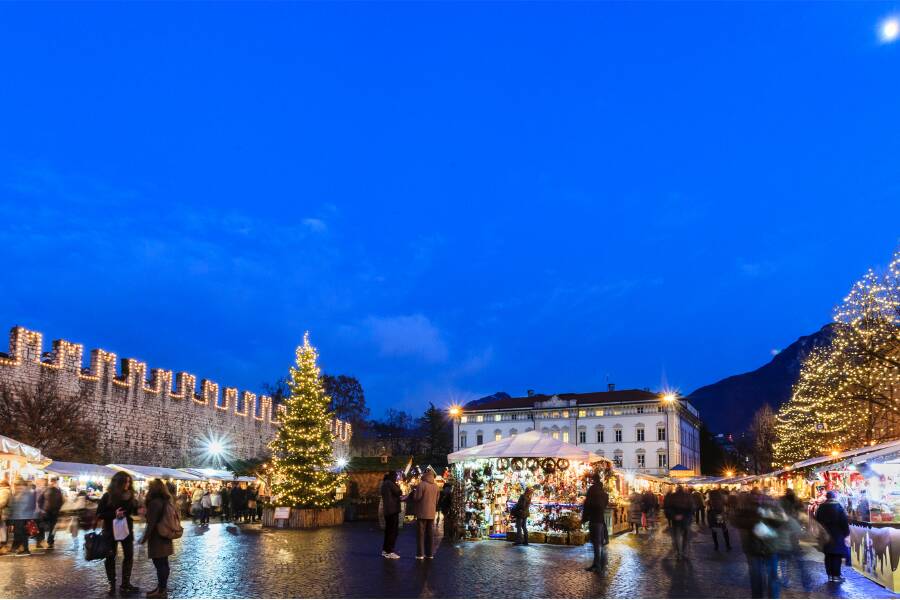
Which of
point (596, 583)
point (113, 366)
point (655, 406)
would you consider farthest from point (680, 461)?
point (596, 583)

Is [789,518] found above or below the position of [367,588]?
above

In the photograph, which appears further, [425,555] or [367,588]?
[425,555]

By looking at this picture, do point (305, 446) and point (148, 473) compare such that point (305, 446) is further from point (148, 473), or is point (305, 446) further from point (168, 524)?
point (168, 524)

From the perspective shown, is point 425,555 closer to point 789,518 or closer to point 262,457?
point 789,518

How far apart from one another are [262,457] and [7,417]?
1859 centimetres

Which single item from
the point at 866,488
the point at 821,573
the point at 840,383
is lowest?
the point at 821,573

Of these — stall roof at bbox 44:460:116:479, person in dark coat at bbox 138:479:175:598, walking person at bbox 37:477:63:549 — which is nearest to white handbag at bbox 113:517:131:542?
person in dark coat at bbox 138:479:175:598

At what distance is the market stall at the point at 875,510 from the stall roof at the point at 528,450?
18.6 ft

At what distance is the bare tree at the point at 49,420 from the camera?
88.0 ft

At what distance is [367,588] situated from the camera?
9.71m

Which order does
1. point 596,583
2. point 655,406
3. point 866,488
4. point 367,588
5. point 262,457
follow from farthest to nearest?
point 655,406 → point 262,457 → point 866,488 → point 596,583 → point 367,588

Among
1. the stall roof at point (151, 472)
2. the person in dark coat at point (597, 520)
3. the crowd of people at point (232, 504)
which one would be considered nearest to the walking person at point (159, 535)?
the person in dark coat at point (597, 520)

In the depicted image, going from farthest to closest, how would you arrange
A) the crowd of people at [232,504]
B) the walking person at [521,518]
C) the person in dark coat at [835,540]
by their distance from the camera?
the crowd of people at [232,504], the walking person at [521,518], the person in dark coat at [835,540]

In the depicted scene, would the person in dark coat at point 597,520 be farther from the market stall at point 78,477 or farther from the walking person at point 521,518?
the market stall at point 78,477
